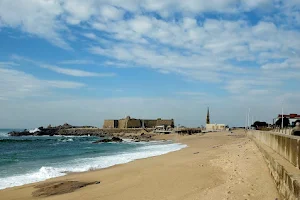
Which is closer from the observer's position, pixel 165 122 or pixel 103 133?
pixel 103 133

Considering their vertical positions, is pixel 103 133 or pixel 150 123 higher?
pixel 150 123

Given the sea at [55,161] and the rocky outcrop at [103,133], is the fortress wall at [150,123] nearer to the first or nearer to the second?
the rocky outcrop at [103,133]

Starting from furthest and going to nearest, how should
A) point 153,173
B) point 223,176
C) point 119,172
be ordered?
point 119,172 < point 153,173 < point 223,176

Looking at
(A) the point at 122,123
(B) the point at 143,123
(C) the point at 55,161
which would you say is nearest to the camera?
(C) the point at 55,161

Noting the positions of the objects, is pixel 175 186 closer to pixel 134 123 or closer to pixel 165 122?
pixel 134 123

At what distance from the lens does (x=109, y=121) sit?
434 ft

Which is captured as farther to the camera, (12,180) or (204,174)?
(12,180)

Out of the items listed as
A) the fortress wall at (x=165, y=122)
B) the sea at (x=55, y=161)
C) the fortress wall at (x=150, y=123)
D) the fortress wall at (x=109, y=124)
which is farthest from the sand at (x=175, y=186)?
the fortress wall at (x=109, y=124)

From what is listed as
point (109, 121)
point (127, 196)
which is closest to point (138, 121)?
point (109, 121)

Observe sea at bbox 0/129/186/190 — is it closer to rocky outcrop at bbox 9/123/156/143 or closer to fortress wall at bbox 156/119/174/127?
rocky outcrop at bbox 9/123/156/143

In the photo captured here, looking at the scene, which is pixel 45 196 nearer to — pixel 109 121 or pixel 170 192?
pixel 170 192

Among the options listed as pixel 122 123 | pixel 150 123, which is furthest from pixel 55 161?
pixel 122 123

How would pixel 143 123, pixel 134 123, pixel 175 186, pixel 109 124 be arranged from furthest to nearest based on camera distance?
pixel 109 124 → pixel 134 123 → pixel 143 123 → pixel 175 186

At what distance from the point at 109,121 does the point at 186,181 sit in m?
122
